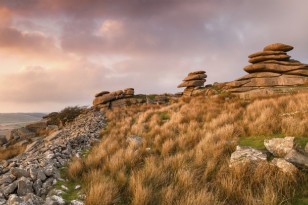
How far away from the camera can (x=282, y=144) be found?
18.8ft

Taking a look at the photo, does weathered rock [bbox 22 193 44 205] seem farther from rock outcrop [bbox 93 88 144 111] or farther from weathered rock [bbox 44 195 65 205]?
rock outcrop [bbox 93 88 144 111]

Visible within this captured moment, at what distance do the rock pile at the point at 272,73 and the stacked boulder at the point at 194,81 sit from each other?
11.3 metres

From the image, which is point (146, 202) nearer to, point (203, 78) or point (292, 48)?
point (292, 48)

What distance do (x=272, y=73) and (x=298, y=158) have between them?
76.0 feet

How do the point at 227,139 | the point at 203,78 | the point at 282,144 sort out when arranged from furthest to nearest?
the point at 203,78 < the point at 227,139 < the point at 282,144

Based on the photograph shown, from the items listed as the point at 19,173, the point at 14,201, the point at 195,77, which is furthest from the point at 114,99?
the point at 14,201

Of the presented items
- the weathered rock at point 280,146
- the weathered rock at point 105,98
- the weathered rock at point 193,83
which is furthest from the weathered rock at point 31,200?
the weathered rock at point 193,83

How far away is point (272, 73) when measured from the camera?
25.9m

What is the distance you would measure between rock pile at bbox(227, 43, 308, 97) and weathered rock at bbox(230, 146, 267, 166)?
61.0 ft

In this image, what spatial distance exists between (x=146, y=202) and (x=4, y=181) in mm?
2733

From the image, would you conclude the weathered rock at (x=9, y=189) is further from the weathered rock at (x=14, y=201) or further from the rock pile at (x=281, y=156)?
the rock pile at (x=281, y=156)

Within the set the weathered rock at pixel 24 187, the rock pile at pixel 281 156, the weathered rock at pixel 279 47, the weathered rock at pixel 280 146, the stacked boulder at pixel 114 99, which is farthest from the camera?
the stacked boulder at pixel 114 99

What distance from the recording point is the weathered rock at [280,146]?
5542 mm

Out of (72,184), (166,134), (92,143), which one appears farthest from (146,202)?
(92,143)
